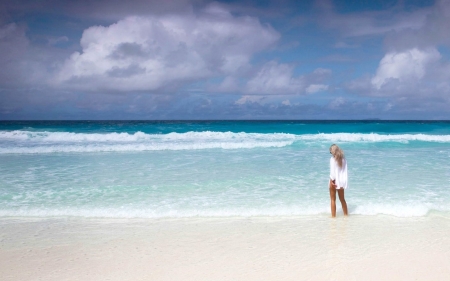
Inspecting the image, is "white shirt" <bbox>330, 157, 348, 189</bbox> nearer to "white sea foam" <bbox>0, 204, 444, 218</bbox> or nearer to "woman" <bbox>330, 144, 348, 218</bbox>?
"woman" <bbox>330, 144, 348, 218</bbox>

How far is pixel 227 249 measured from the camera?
537 cm

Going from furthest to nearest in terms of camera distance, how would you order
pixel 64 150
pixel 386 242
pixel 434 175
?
pixel 64 150 < pixel 434 175 < pixel 386 242

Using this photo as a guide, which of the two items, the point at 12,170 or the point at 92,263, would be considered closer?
the point at 92,263

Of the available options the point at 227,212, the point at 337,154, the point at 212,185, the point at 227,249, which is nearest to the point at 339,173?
the point at 337,154

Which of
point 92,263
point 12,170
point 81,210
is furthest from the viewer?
point 12,170

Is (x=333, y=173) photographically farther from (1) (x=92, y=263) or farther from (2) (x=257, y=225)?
(1) (x=92, y=263)

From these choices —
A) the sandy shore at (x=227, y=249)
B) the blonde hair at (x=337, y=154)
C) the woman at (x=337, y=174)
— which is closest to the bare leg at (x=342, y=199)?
the woman at (x=337, y=174)

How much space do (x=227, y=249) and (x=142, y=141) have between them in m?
21.3

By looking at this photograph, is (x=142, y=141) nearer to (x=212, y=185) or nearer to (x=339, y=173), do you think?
(x=212, y=185)

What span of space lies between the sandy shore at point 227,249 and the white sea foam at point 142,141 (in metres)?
13.5

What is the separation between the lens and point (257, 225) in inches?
258

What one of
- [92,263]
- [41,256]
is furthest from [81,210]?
[92,263]

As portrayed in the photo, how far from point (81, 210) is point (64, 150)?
12783mm

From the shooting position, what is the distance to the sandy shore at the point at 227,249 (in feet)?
15.0
